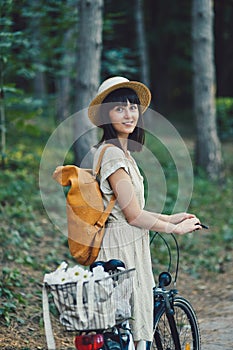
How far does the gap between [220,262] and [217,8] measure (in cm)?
2040

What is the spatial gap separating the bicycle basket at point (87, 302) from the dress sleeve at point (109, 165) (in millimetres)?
610

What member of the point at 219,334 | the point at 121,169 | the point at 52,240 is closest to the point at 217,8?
the point at 52,240

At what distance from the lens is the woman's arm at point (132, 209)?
152 inches

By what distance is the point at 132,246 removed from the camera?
4.02m

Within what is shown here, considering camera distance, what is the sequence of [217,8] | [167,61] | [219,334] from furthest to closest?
[167,61] → [217,8] → [219,334]

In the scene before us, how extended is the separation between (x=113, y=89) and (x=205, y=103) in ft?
32.1

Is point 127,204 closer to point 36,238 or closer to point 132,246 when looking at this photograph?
point 132,246

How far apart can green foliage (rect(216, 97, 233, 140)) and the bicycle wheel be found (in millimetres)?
13735

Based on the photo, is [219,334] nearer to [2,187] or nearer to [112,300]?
[112,300]

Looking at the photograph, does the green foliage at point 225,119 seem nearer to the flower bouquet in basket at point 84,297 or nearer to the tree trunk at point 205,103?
the tree trunk at point 205,103

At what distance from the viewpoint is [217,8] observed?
27453 mm

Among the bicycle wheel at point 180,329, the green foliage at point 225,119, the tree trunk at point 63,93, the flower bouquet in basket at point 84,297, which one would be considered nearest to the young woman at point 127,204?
the bicycle wheel at point 180,329

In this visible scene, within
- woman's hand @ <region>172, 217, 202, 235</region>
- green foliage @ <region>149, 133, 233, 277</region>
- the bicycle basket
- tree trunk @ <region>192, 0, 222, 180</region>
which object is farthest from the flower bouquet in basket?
tree trunk @ <region>192, 0, 222, 180</region>

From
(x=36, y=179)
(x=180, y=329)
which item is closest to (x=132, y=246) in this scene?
(x=180, y=329)
